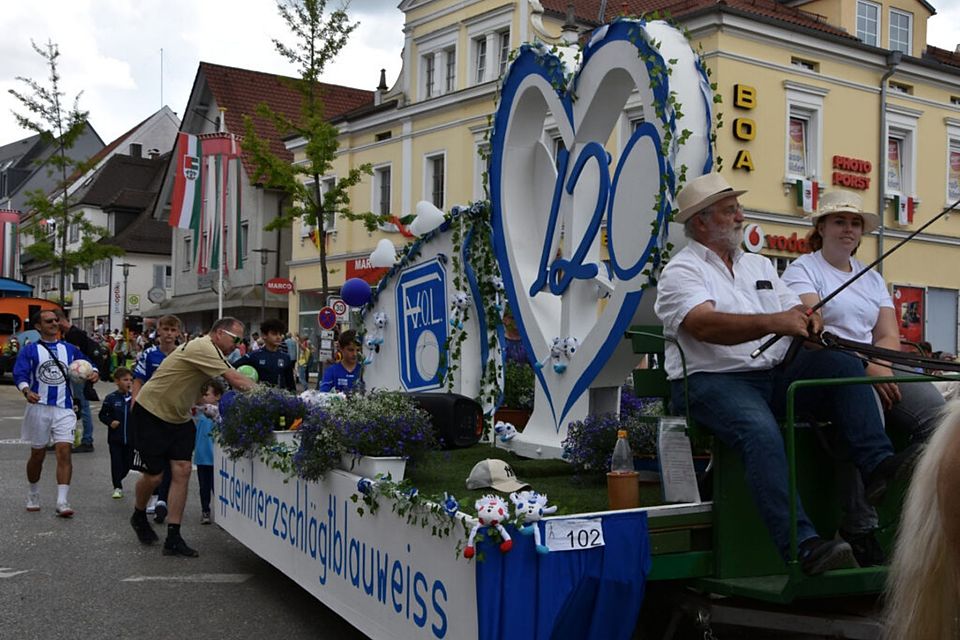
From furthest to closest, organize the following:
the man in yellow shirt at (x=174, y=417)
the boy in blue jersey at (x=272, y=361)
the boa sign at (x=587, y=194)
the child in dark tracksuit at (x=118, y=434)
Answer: the child in dark tracksuit at (x=118, y=434)
the boy in blue jersey at (x=272, y=361)
the man in yellow shirt at (x=174, y=417)
the boa sign at (x=587, y=194)

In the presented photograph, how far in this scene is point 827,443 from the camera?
448 cm

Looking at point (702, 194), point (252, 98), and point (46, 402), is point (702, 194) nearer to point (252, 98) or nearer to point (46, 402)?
point (46, 402)

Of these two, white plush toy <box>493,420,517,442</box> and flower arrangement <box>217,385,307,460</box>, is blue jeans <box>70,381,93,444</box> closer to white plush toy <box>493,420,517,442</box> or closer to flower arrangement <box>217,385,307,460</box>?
flower arrangement <box>217,385,307,460</box>

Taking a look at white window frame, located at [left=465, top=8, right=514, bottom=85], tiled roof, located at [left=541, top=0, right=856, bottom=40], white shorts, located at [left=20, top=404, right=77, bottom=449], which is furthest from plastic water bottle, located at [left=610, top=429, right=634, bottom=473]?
white window frame, located at [left=465, top=8, right=514, bottom=85]

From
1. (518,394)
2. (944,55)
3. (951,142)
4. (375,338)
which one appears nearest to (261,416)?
(518,394)

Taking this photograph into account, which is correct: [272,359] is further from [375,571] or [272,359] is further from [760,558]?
[760,558]

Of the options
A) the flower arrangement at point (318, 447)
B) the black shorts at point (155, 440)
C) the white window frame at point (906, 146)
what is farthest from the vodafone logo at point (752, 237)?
the flower arrangement at point (318, 447)

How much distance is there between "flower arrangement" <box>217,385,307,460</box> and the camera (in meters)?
7.43

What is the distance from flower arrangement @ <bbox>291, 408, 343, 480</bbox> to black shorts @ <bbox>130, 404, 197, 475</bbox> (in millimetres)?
2860

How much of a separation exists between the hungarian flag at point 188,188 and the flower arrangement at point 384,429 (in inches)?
1015

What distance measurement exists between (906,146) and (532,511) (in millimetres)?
24854

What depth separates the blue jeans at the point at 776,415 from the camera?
4.08 metres

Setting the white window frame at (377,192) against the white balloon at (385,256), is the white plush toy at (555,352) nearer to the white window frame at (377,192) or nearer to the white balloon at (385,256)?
the white balloon at (385,256)

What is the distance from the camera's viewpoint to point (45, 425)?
412 inches
